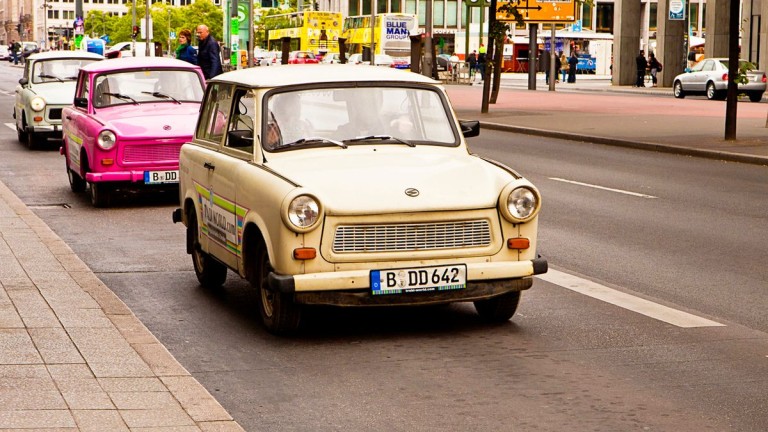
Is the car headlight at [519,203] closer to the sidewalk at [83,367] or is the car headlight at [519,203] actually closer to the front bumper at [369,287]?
the front bumper at [369,287]

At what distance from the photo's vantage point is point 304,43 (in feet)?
312

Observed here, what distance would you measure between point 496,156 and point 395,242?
1460 centimetres

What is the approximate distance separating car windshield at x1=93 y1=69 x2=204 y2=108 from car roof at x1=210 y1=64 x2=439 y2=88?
274 inches

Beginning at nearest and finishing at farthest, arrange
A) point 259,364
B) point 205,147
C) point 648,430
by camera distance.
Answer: point 648,430 < point 259,364 < point 205,147

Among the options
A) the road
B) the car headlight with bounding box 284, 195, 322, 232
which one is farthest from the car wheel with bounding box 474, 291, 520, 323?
the car headlight with bounding box 284, 195, 322, 232

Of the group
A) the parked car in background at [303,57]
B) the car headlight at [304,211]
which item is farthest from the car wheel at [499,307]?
the parked car in background at [303,57]

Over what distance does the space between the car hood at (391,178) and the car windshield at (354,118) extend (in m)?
0.15

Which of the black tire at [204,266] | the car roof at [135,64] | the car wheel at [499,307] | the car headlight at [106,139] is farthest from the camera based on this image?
the car roof at [135,64]

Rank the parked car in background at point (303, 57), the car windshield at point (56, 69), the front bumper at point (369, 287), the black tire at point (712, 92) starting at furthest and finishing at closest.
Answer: the parked car in background at point (303, 57)
the black tire at point (712, 92)
the car windshield at point (56, 69)
the front bumper at point (369, 287)

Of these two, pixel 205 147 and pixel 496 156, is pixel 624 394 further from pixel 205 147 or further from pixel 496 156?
pixel 496 156

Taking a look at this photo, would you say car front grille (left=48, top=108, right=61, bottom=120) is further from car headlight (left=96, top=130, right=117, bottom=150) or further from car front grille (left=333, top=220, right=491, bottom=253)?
car front grille (left=333, top=220, right=491, bottom=253)

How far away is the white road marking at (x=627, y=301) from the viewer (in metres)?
7.91

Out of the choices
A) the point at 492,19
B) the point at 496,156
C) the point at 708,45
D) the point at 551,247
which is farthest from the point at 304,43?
the point at 551,247

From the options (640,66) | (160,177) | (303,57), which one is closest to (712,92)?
(640,66)
